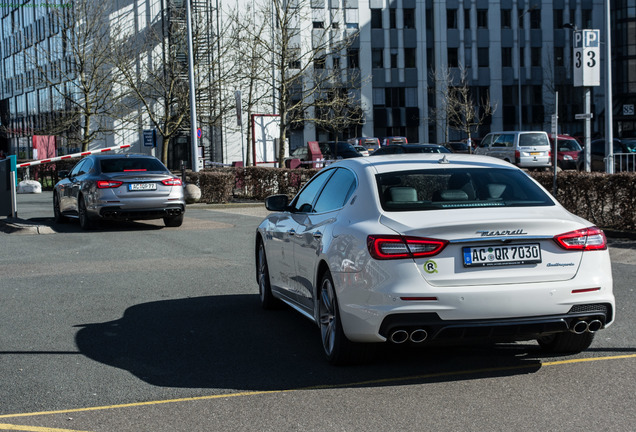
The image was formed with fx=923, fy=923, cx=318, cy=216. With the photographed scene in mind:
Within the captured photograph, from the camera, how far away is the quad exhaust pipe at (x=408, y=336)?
5.68 metres

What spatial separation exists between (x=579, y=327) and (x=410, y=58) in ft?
228

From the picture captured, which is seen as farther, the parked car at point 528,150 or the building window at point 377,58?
the building window at point 377,58

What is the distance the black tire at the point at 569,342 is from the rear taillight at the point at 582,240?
0.80 meters

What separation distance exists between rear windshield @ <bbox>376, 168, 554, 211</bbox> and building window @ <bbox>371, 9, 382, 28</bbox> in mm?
68011

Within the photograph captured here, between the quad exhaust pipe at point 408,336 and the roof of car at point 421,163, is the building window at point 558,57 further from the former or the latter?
the quad exhaust pipe at point 408,336

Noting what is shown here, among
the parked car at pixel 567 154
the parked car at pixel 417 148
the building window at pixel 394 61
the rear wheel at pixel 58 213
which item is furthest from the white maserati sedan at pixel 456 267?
the building window at pixel 394 61

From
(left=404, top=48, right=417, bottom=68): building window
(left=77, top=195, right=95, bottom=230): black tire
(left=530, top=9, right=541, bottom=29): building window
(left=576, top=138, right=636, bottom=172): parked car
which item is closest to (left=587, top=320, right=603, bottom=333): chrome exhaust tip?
(left=77, top=195, right=95, bottom=230): black tire

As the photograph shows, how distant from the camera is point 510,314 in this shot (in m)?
5.66

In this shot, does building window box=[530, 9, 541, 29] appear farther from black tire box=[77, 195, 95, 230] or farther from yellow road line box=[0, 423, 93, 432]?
yellow road line box=[0, 423, 93, 432]

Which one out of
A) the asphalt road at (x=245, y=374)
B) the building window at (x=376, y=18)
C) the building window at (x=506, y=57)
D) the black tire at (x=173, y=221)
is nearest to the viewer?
the asphalt road at (x=245, y=374)

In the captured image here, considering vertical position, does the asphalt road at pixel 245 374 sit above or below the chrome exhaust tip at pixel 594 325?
below

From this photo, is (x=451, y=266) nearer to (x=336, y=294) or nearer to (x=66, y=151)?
(x=336, y=294)

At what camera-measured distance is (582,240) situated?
19.4 ft

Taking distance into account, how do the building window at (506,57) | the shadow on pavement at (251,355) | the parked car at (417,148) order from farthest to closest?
the building window at (506,57) → the parked car at (417,148) → the shadow on pavement at (251,355)
